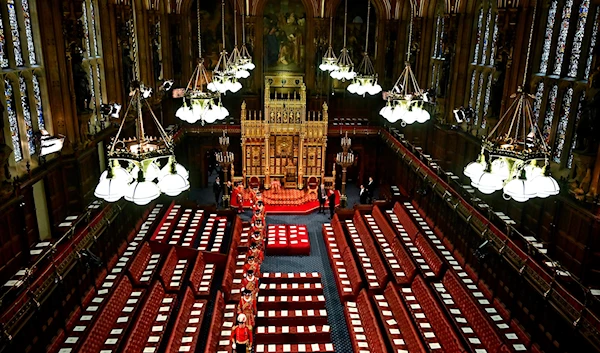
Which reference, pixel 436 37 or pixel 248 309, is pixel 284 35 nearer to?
pixel 436 37

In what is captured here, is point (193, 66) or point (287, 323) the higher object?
point (193, 66)

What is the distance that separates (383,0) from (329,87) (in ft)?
15.8

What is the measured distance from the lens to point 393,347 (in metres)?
9.91

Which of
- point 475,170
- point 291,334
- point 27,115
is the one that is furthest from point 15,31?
point 475,170

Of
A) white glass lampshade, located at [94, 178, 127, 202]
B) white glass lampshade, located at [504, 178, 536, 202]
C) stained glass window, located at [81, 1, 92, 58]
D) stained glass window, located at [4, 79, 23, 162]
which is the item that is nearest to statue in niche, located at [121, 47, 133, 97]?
stained glass window, located at [81, 1, 92, 58]

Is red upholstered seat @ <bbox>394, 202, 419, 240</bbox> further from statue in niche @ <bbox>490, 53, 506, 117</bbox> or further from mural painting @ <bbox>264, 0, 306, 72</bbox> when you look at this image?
mural painting @ <bbox>264, 0, 306, 72</bbox>

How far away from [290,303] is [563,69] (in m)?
8.47

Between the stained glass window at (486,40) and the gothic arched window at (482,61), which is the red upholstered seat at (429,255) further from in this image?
the stained glass window at (486,40)

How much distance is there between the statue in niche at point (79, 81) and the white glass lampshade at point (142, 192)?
7.97 m

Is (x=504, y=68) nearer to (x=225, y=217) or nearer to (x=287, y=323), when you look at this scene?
(x=287, y=323)

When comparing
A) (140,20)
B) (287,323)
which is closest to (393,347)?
(287,323)

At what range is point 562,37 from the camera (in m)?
10.7

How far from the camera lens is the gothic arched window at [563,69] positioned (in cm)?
992

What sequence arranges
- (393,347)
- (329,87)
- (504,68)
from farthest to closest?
(329,87) < (504,68) < (393,347)
